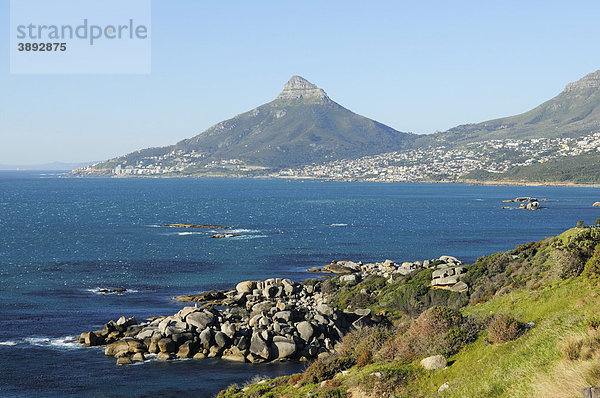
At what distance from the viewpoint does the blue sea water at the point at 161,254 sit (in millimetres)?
39938

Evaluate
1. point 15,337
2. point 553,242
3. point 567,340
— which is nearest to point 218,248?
point 15,337

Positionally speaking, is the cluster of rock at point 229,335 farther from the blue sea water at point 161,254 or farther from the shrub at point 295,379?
the shrub at point 295,379

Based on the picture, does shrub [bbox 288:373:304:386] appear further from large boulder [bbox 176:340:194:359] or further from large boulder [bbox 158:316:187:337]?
large boulder [bbox 158:316:187:337]

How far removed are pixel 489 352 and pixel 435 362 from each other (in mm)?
1944

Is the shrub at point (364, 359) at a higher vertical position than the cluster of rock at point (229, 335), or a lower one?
higher

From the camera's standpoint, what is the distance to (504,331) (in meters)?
22.3

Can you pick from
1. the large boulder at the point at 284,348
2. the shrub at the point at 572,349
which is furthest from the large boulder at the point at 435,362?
the large boulder at the point at 284,348

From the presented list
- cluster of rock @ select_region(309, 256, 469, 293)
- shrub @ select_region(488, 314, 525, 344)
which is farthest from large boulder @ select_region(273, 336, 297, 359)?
shrub @ select_region(488, 314, 525, 344)

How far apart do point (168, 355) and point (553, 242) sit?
98.4ft

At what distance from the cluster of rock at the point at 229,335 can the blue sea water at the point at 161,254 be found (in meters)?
1.52

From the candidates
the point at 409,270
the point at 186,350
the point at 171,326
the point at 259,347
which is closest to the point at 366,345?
the point at 259,347

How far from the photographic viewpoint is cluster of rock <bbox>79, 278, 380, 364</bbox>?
42.8 metres

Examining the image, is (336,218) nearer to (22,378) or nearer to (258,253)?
(258,253)

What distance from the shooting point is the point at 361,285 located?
64750mm
